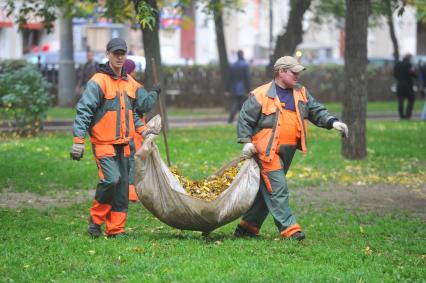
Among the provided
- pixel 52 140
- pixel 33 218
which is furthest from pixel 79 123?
pixel 52 140

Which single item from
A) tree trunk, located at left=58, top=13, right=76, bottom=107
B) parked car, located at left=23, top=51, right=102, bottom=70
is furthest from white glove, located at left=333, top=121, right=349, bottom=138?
parked car, located at left=23, top=51, right=102, bottom=70

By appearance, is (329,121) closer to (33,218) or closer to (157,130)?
(157,130)

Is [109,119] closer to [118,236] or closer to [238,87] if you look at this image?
[118,236]

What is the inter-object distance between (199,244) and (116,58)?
1.69 m

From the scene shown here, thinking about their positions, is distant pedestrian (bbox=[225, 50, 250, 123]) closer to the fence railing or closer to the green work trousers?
the fence railing

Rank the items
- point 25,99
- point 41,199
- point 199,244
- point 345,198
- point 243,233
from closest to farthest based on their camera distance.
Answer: point 199,244, point 243,233, point 41,199, point 345,198, point 25,99

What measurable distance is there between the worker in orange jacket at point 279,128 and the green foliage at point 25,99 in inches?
400

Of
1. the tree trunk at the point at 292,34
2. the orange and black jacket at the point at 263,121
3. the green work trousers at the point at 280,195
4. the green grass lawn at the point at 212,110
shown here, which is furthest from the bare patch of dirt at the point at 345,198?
the green grass lawn at the point at 212,110

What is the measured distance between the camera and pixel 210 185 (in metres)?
8.57

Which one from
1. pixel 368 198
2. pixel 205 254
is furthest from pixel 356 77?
pixel 205 254

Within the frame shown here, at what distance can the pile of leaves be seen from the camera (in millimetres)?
8398

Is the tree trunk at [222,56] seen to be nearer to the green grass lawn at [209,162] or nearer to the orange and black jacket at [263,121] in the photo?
the green grass lawn at [209,162]

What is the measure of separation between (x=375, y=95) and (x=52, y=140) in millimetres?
20088

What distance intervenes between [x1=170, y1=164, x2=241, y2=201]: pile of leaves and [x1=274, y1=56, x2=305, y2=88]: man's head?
0.87 meters
